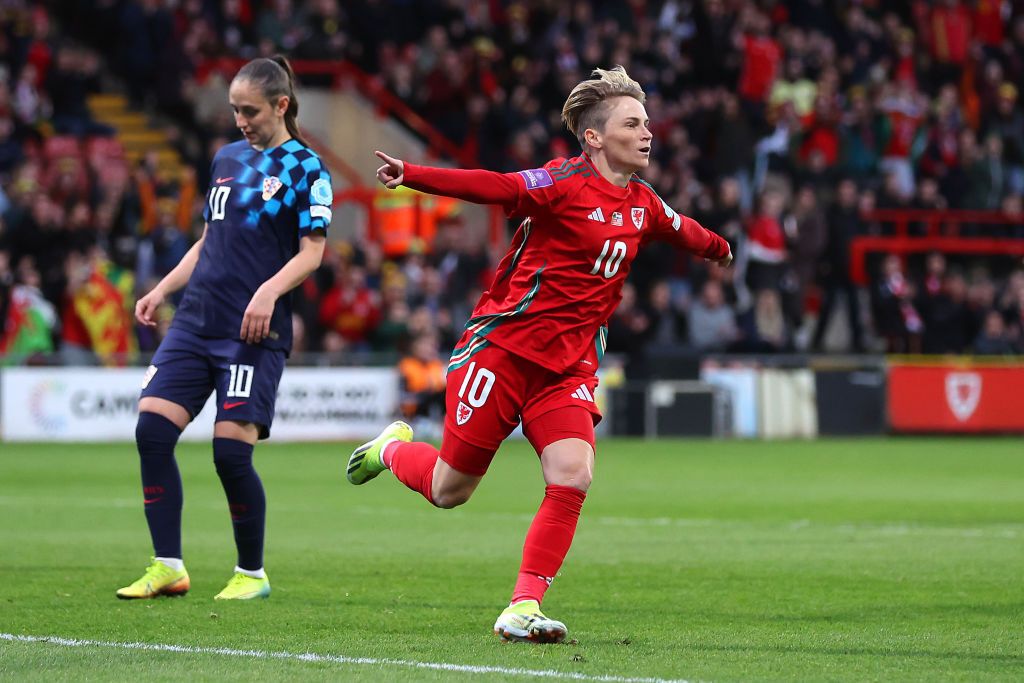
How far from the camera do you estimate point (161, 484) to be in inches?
299

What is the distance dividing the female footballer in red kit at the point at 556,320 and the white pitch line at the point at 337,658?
76cm

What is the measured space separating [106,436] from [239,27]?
7.86 m

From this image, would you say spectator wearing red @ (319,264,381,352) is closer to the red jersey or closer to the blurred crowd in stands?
the blurred crowd in stands

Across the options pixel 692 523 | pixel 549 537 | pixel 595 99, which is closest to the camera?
pixel 549 537

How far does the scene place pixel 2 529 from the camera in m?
10.8

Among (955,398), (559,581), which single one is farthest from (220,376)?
(955,398)

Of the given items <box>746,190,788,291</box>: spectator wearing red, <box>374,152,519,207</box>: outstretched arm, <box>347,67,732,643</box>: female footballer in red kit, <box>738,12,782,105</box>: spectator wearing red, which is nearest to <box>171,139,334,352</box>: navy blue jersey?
<box>347,67,732,643</box>: female footballer in red kit

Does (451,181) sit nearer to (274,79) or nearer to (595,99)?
(595,99)

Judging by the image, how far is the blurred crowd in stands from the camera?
2120 cm

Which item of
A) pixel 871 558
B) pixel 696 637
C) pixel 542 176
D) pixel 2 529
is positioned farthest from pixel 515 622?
pixel 2 529

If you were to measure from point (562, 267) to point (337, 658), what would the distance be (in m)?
1.75

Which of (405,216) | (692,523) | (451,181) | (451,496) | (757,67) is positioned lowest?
(692,523)

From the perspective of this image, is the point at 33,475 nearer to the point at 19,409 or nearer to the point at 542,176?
the point at 19,409

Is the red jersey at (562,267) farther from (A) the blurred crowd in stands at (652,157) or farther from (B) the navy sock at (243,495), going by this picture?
(A) the blurred crowd in stands at (652,157)
